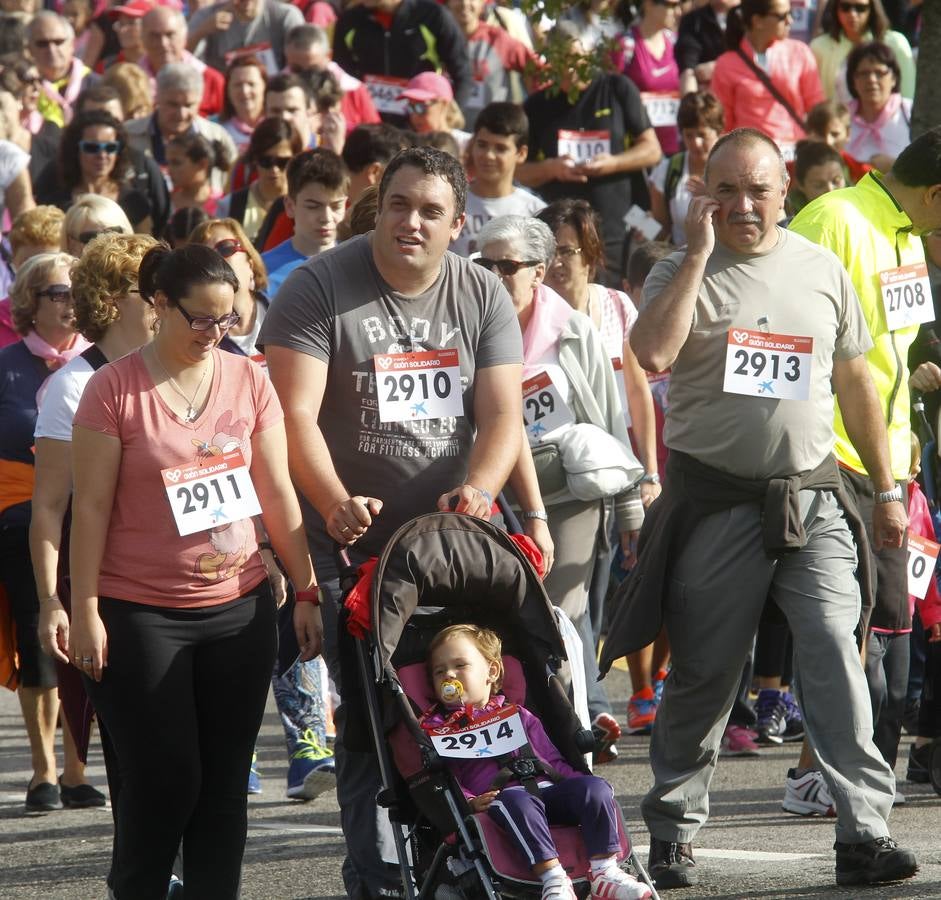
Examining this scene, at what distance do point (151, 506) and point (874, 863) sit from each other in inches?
92.7

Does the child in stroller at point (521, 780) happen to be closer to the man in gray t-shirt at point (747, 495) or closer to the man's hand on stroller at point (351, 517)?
the man's hand on stroller at point (351, 517)

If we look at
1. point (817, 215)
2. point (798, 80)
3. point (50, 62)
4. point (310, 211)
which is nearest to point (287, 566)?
point (817, 215)

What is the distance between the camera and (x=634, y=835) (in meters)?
6.72

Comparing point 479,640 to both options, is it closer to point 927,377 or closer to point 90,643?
point 90,643

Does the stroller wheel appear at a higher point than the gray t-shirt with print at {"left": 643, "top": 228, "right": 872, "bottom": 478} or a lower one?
lower

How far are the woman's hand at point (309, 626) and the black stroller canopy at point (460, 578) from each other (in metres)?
0.18

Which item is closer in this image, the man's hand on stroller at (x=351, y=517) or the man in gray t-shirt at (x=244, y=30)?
the man's hand on stroller at (x=351, y=517)

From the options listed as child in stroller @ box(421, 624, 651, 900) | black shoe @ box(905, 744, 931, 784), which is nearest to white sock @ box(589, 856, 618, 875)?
child in stroller @ box(421, 624, 651, 900)

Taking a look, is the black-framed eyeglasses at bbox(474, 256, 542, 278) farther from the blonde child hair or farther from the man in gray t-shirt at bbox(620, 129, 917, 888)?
the blonde child hair

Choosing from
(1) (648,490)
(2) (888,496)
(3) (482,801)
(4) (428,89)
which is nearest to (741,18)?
(4) (428,89)

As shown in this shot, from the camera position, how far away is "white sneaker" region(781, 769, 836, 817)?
6.97 meters

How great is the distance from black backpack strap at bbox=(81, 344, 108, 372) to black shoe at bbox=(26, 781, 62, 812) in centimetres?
226

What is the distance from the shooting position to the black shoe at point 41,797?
24.2 feet

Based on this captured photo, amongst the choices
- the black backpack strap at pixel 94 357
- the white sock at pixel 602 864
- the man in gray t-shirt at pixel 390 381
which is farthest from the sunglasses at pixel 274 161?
the white sock at pixel 602 864
